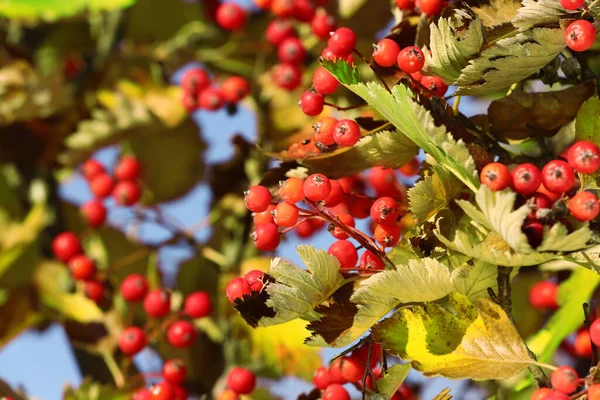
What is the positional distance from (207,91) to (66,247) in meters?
0.50

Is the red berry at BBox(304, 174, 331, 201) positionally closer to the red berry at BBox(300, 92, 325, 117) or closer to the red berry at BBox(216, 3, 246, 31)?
the red berry at BBox(300, 92, 325, 117)

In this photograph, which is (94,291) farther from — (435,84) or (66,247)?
(435,84)

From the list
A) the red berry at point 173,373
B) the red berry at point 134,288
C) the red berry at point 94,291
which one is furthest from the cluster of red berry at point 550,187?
the red berry at point 94,291

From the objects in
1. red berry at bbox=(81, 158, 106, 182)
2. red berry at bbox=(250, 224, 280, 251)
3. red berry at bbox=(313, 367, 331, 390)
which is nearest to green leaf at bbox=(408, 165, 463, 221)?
red berry at bbox=(250, 224, 280, 251)

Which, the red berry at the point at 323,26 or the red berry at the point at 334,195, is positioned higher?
the red berry at the point at 323,26

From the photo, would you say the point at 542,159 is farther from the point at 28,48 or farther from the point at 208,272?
the point at 28,48

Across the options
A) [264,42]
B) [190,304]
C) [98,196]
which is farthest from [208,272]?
[264,42]

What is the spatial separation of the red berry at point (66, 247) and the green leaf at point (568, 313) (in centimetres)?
109

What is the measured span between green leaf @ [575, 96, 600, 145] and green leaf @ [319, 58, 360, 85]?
0.84 feet

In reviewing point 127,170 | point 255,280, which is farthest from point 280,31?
point 255,280

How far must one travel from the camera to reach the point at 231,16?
6.03 ft

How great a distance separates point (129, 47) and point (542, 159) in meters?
1.36

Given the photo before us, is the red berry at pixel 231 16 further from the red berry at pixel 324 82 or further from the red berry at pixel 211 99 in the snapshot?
the red berry at pixel 324 82

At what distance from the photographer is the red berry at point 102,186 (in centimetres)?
190
